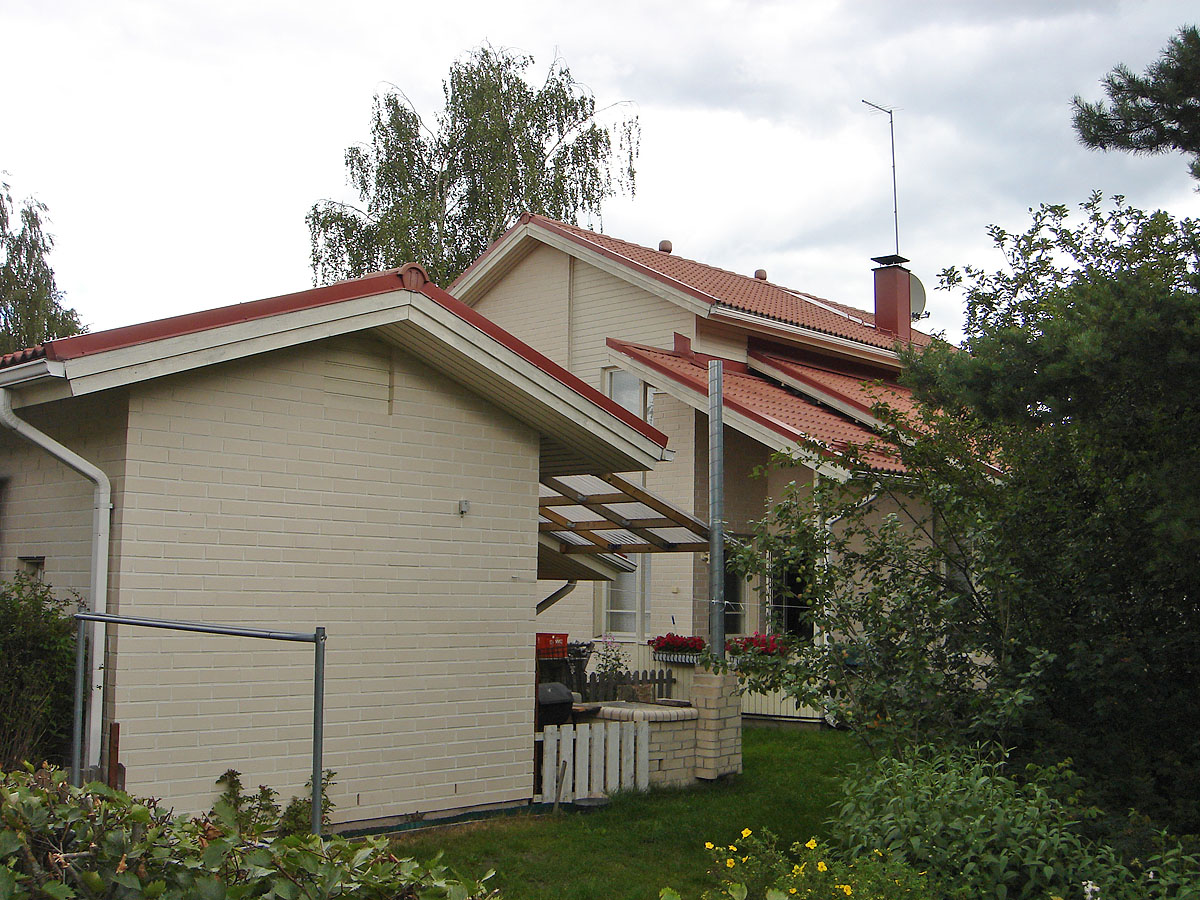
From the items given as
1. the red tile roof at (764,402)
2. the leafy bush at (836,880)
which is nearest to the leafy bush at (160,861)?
the leafy bush at (836,880)

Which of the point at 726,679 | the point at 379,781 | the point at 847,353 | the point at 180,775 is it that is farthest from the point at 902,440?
the point at 847,353

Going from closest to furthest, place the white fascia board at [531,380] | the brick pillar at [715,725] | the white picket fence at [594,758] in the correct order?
the white fascia board at [531,380] < the white picket fence at [594,758] < the brick pillar at [715,725]

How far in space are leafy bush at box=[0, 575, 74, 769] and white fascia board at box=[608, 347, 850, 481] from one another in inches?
313

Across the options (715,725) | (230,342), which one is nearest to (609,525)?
(715,725)

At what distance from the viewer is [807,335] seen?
17703mm

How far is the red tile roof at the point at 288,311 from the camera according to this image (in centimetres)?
690

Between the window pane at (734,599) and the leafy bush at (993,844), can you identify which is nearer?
the leafy bush at (993,844)

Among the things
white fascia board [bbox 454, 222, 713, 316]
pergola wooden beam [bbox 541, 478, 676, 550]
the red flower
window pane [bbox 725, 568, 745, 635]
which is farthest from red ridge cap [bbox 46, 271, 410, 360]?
window pane [bbox 725, 568, 745, 635]

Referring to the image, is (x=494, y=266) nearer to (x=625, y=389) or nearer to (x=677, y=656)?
(x=625, y=389)

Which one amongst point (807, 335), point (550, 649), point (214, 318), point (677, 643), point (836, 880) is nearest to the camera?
point (836, 880)

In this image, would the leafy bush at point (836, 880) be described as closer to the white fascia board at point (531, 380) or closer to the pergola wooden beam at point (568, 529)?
the white fascia board at point (531, 380)

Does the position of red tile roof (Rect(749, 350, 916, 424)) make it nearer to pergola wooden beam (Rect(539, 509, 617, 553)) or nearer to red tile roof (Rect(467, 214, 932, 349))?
red tile roof (Rect(467, 214, 932, 349))

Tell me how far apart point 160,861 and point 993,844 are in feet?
12.9

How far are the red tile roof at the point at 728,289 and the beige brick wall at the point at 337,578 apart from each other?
26.6ft
